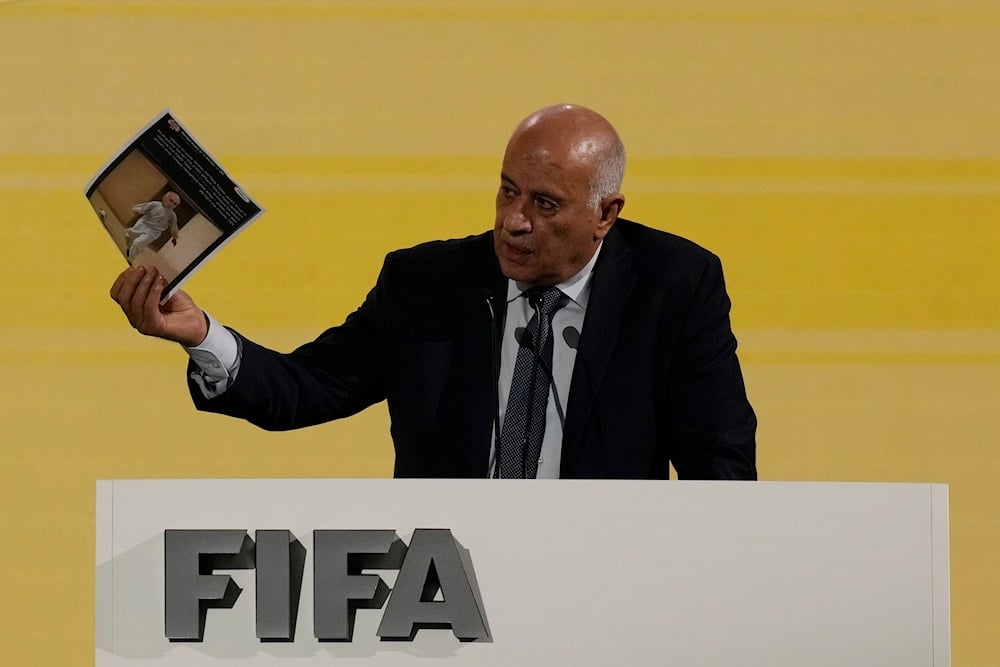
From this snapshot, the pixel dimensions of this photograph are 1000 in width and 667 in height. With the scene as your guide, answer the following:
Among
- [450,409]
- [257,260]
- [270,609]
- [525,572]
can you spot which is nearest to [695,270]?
Result: [450,409]

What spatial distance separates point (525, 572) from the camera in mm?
1544

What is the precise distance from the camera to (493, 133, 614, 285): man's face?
2.02 meters

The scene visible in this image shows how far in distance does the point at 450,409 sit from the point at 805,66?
5.42 ft

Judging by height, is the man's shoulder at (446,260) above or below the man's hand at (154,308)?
above

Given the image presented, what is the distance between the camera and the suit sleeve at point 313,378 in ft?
6.48

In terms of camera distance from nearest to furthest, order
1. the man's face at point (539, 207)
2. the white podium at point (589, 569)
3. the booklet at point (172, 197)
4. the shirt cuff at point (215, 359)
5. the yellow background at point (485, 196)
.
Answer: the white podium at point (589, 569) → the booklet at point (172, 197) → the shirt cuff at point (215, 359) → the man's face at point (539, 207) → the yellow background at point (485, 196)

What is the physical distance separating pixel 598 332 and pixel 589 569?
1.83 ft

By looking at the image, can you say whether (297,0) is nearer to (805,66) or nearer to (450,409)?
(805,66)

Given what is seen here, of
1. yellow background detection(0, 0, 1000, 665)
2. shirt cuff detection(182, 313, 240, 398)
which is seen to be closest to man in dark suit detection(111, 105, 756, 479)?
shirt cuff detection(182, 313, 240, 398)

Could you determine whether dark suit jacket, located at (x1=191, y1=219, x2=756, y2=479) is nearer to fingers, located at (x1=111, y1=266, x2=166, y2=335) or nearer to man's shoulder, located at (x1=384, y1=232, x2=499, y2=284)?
man's shoulder, located at (x1=384, y1=232, x2=499, y2=284)

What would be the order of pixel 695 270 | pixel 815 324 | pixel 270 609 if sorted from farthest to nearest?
pixel 815 324
pixel 695 270
pixel 270 609

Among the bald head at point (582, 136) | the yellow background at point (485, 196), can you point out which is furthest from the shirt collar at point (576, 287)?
the yellow background at point (485, 196)

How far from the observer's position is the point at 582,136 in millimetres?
2039

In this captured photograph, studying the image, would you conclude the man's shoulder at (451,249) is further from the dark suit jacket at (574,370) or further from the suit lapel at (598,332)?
the suit lapel at (598,332)
